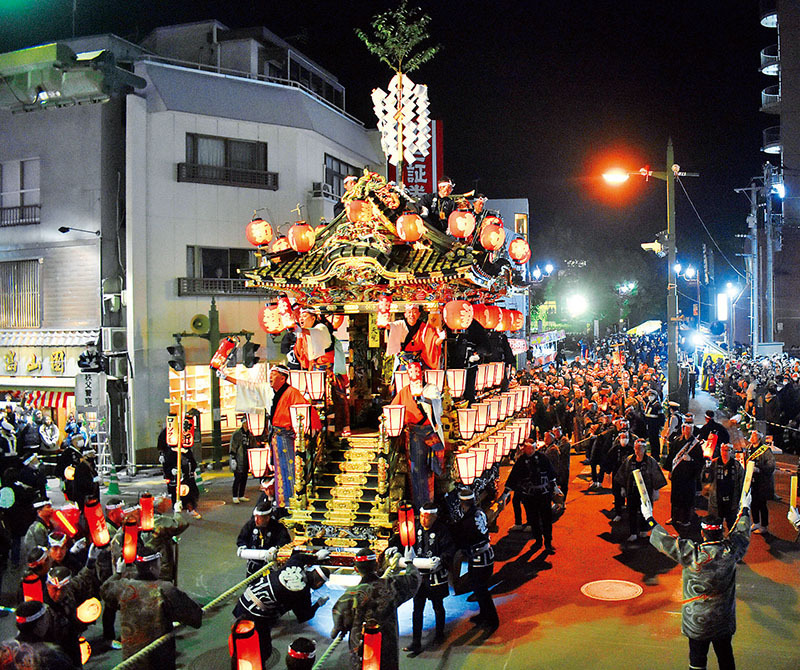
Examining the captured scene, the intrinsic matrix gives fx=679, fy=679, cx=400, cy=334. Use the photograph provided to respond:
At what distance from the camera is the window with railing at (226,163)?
21594 millimetres

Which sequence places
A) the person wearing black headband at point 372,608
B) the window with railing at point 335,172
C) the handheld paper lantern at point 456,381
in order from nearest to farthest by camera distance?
the person wearing black headband at point 372,608 < the handheld paper lantern at point 456,381 < the window with railing at point 335,172

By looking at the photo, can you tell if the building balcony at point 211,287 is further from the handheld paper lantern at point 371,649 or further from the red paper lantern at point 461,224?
the handheld paper lantern at point 371,649

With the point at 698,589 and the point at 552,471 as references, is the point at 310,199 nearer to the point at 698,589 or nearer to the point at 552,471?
the point at 552,471

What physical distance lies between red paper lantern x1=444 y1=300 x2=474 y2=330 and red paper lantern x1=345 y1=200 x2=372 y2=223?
6.26ft

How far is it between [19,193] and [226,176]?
21.6ft

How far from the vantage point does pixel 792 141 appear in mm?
38781

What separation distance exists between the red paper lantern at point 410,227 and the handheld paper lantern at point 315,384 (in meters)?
2.51

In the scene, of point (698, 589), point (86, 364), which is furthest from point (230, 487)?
point (698, 589)

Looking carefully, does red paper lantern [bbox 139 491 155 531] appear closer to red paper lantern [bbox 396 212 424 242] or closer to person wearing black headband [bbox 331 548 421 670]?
person wearing black headband [bbox 331 548 421 670]

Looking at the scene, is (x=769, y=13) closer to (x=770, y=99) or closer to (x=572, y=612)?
(x=770, y=99)

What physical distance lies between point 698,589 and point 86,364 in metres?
16.6

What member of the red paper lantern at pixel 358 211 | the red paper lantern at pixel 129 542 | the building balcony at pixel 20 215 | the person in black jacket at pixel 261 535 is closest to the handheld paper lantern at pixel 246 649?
the red paper lantern at pixel 129 542

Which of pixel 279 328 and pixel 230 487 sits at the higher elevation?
pixel 279 328

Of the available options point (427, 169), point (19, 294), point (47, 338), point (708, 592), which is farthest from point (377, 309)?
point (19, 294)
